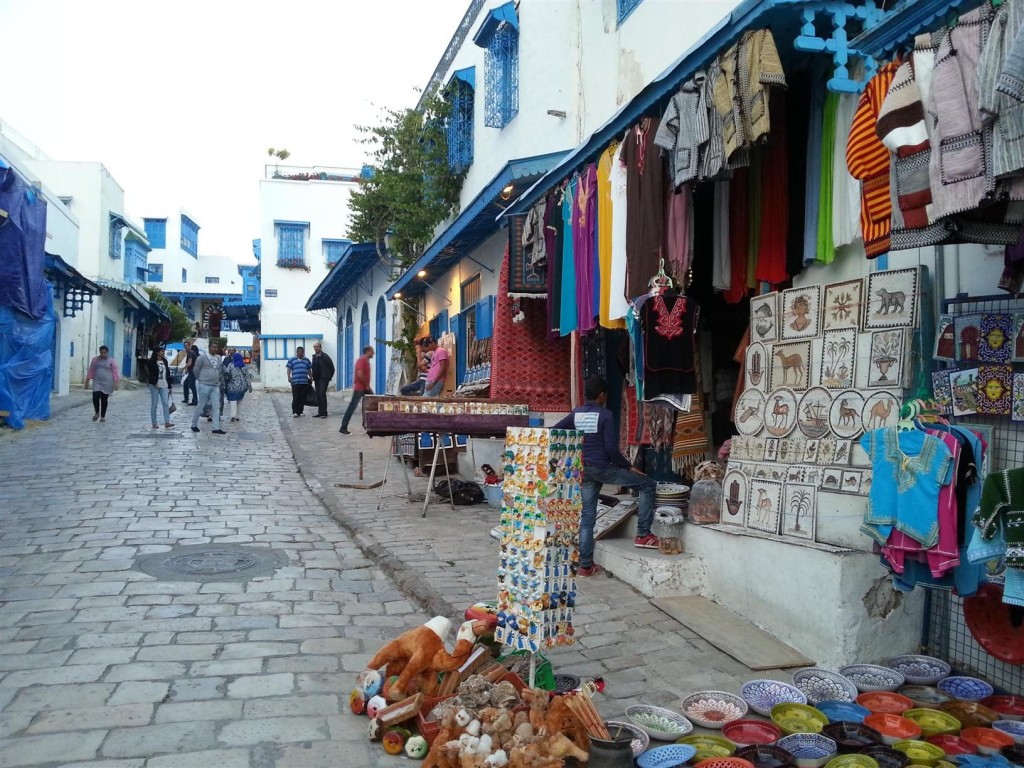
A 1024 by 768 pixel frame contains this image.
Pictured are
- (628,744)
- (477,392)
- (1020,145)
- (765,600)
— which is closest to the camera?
(1020,145)

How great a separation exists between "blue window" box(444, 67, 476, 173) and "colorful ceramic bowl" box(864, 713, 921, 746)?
12.8m

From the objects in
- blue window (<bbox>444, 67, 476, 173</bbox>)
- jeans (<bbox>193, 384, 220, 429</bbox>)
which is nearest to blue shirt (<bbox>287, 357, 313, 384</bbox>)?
jeans (<bbox>193, 384, 220, 429</bbox>)

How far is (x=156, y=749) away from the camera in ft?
11.9

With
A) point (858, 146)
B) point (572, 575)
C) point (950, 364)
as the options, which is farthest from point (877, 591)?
point (858, 146)

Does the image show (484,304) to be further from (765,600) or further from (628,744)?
(628,744)

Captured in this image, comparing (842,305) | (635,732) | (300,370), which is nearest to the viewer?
(635,732)

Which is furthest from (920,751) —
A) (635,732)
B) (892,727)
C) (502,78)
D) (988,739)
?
(502,78)

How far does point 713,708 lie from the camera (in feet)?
14.0

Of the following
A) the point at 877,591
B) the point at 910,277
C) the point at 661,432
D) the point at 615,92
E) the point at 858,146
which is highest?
the point at 615,92

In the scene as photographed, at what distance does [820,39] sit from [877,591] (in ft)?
10.7

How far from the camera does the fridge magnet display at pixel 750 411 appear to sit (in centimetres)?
593

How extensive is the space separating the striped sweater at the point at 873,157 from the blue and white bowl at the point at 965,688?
2.42 meters

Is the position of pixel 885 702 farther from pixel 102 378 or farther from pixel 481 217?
pixel 102 378

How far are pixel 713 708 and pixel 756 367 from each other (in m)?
2.65
